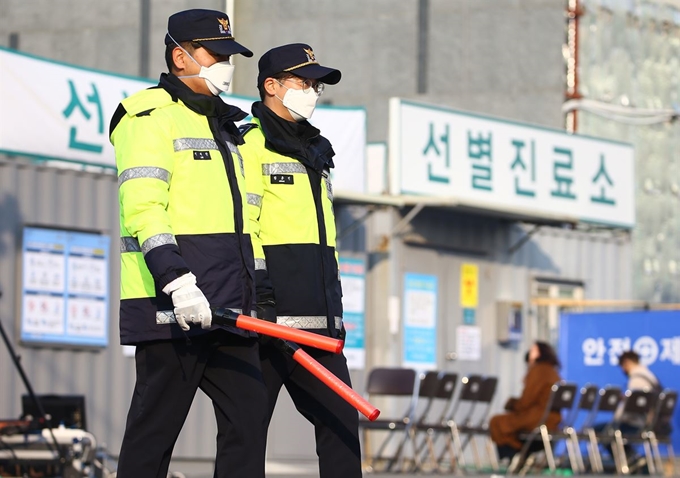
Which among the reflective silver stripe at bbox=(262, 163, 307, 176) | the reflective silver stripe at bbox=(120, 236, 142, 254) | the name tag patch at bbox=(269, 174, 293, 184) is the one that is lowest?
the reflective silver stripe at bbox=(120, 236, 142, 254)

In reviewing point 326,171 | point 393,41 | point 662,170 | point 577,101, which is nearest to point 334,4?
point 393,41

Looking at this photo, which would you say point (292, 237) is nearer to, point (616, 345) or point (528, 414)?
point (528, 414)

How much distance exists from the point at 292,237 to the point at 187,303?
117cm

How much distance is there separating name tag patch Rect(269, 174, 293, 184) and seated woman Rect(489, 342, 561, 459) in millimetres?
10205

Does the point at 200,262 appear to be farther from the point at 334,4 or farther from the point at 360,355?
the point at 334,4

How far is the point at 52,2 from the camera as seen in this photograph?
24.1m

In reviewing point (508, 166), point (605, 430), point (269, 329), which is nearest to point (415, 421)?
point (605, 430)

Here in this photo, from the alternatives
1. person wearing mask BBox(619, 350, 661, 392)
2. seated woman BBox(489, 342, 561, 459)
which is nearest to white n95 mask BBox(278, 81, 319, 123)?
seated woman BBox(489, 342, 561, 459)

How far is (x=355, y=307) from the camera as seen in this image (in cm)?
1745

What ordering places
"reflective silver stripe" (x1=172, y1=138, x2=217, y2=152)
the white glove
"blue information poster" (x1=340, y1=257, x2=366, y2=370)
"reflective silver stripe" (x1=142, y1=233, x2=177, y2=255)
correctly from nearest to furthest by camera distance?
the white glove < "reflective silver stripe" (x1=142, y1=233, x2=177, y2=255) < "reflective silver stripe" (x1=172, y1=138, x2=217, y2=152) < "blue information poster" (x1=340, y1=257, x2=366, y2=370)

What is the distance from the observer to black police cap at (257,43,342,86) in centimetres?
610

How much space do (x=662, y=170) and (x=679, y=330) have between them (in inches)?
322

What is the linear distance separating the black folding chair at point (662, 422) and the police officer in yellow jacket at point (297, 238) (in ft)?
35.5

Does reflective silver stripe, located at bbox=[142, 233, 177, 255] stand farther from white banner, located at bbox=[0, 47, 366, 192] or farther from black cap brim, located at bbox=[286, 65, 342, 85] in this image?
white banner, located at bbox=[0, 47, 366, 192]
